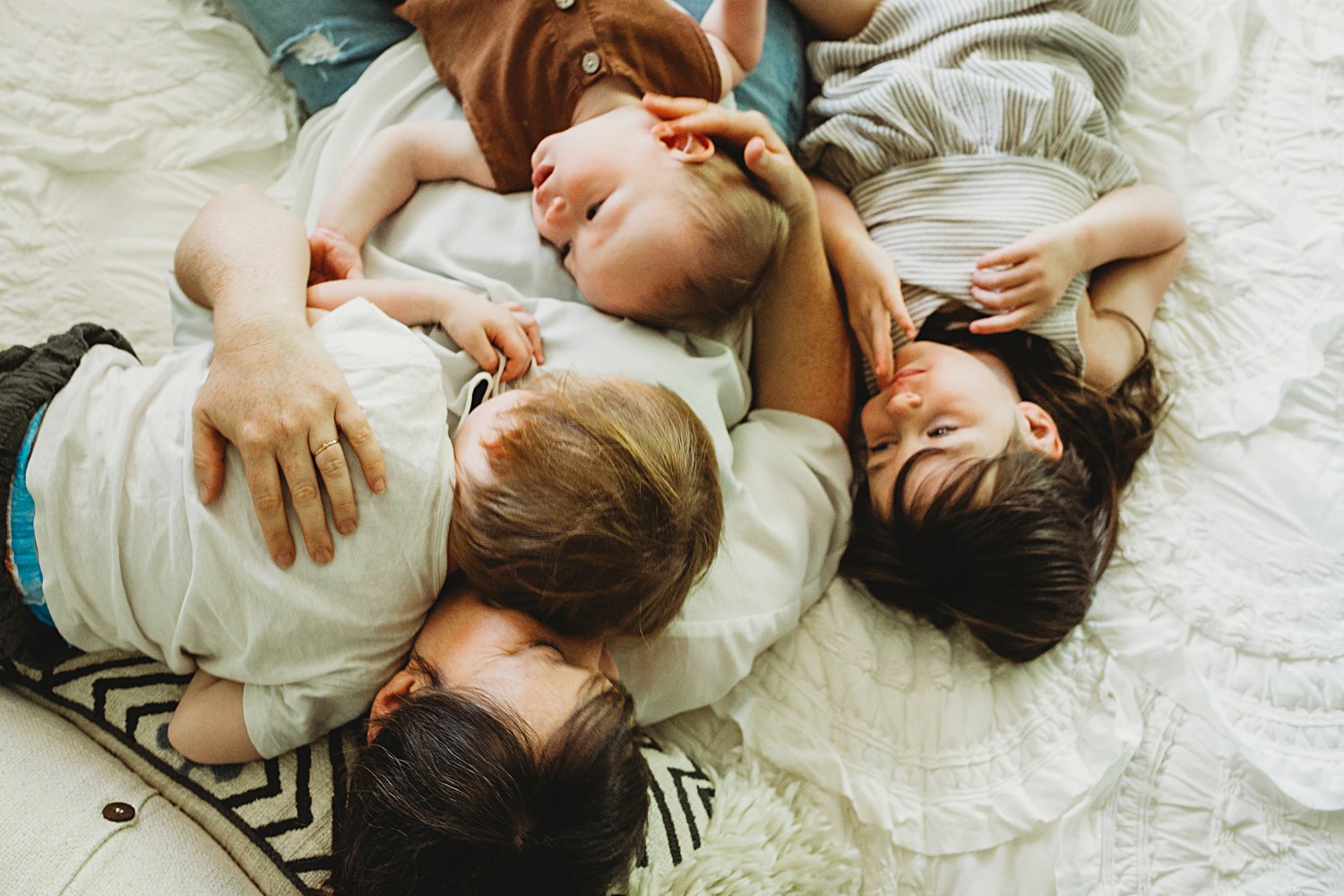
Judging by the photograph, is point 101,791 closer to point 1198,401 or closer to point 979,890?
point 979,890

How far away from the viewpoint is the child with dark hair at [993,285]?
104 cm

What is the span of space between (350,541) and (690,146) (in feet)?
1.85

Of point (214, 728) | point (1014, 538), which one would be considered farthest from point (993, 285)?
point (214, 728)

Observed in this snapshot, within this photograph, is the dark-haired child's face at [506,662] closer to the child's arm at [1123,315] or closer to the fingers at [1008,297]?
the fingers at [1008,297]

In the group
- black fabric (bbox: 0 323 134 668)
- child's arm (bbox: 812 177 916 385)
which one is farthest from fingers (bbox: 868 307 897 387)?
black fabric (bbox: 0 323 134 668)

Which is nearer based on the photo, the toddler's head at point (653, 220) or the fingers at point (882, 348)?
the toddler's head at point (653, 220)

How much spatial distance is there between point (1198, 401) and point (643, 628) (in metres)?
0.81

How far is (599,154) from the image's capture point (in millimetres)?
1037

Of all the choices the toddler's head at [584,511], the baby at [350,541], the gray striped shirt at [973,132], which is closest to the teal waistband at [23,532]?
the baby at [350,541]

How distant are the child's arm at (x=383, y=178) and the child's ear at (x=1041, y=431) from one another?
733mm

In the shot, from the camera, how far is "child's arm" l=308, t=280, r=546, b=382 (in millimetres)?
988

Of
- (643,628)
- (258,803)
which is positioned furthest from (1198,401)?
(258,803)

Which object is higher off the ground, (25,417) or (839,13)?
(839,13)

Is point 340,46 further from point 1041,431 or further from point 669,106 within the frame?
point 1041,431
